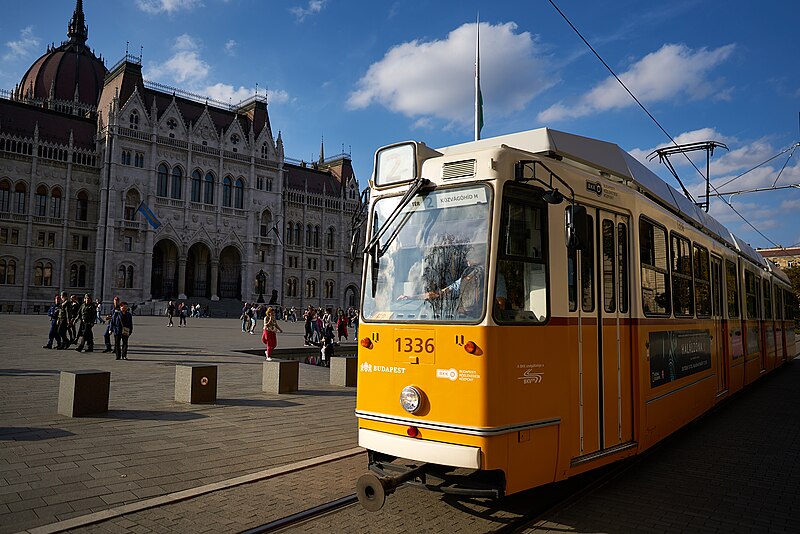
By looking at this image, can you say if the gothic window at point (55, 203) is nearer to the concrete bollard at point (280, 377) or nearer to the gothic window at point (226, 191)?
the gothic window at point (226, 191)

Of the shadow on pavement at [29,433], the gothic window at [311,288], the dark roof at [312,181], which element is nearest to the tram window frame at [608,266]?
the shadow on pavement at [29,433]

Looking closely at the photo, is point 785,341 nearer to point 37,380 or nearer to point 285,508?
point 285,508

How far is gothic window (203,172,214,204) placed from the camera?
64.0m

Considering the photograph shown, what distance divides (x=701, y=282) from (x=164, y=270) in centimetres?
5988

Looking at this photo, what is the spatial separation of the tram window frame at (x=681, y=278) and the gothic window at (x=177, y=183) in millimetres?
59994

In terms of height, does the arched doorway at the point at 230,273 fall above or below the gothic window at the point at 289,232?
below

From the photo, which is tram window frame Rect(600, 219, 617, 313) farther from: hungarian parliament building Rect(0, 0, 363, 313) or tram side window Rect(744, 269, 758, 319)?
hungarian parliament building Rect(0, 0, 363, 313)

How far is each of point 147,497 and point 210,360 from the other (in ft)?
41.2

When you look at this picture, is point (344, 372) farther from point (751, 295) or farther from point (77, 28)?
point (77, 28)

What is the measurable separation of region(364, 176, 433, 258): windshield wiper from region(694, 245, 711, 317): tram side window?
17.1ft

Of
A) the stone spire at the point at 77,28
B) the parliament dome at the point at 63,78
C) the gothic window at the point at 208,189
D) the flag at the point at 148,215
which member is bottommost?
the flag at the point at 148,215

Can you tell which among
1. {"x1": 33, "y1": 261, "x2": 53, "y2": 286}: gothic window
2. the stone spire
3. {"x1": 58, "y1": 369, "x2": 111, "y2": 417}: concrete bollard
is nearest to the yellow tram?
{"x1": 58, "y1": 369, "x2": 111, "y2": 417}: concrete bollard

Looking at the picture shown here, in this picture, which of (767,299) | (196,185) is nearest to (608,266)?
(767,299)

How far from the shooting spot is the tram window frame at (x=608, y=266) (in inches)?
235
